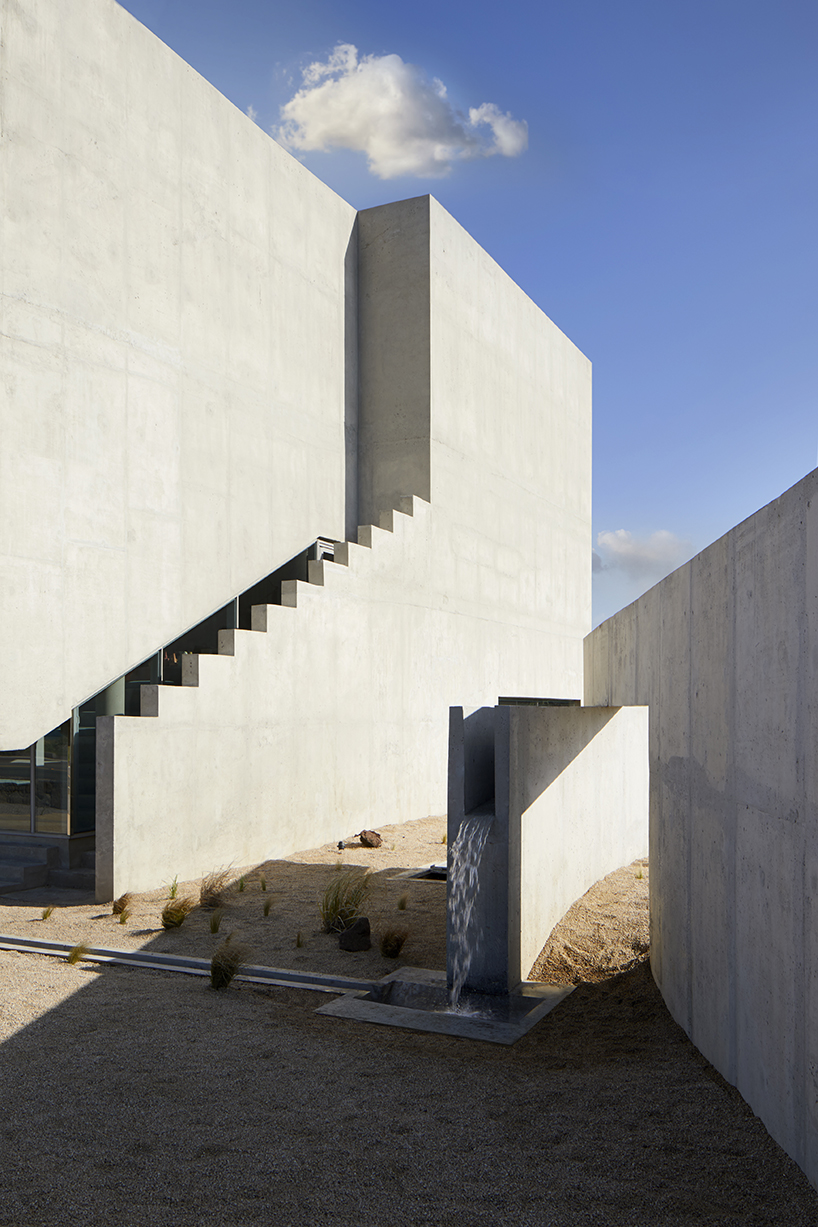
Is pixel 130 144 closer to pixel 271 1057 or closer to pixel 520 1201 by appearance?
pixel 271 1057

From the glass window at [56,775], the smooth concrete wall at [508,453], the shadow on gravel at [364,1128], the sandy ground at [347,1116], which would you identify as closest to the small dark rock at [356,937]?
the sandy ground at [347,1116]

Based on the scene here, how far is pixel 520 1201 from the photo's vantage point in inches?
138

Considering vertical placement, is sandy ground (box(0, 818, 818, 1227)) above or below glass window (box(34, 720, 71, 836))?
below

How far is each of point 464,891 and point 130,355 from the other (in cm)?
805

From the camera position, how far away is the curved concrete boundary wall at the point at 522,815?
672 centimetres

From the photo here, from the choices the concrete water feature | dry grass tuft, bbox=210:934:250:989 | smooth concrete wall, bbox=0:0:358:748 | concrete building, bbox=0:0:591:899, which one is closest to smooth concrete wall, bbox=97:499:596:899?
concrete building, bbox=0:0:591:899

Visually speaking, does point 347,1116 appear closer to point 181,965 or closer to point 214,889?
point 181,965

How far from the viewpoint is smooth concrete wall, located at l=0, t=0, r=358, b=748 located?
1024 cm

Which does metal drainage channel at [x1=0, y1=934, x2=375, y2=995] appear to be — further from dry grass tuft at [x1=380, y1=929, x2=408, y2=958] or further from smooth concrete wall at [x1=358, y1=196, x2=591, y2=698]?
smooth concrete wall at [x1=358, y1=196, x2=591, y2=698]

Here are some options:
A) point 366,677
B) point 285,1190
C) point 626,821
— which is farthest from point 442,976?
point 366,677

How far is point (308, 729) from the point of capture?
1311 cm

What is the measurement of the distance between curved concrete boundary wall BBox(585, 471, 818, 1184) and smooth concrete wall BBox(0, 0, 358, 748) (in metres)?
7.06

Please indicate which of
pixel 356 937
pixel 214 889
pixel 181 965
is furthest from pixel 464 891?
pixel 214 889

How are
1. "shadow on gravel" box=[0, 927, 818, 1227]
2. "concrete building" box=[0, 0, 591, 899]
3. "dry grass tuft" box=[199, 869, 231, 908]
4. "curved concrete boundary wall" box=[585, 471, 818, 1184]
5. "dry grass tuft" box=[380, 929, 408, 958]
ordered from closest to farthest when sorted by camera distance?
"shadow on gravel" box=[0, 927, 818, 1227] < "curved concrete boundary wall" box=[585, 471, 818, 1184] < "dry grass tuft" box=[380, 929, 408, 958] < "dry grass tuft" box=[199, 869, 231, 908] < "concrete building" box=[0, 0, 591, 899]
